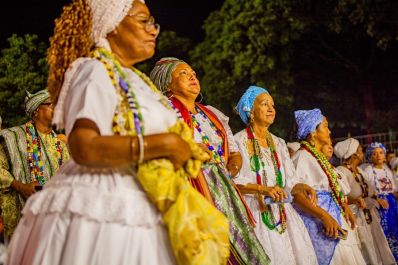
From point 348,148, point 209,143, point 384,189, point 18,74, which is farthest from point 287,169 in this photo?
point 18,74

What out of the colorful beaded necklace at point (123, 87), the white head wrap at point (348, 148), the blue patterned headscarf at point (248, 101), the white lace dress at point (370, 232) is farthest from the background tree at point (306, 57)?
the colorful beaded necklace at point (123, 87)

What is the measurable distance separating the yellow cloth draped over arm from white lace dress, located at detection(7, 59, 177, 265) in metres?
0.09

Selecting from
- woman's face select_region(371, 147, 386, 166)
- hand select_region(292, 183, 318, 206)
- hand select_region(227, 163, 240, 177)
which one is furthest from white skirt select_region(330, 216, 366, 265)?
woman's face select_region(371, 147, 386, 166)

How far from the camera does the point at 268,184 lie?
6328 millimetres

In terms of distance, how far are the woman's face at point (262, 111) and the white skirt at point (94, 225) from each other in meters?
3.91

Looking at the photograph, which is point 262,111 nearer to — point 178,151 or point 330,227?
point 330,227

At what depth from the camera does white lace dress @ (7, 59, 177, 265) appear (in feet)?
9.07

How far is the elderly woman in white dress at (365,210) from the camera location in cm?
1147

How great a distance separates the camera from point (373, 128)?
2716cm

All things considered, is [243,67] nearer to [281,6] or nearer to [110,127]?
[281,6]

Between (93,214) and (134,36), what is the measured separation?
104 centimetres

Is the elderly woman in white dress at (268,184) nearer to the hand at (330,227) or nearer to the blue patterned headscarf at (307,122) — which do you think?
the hand at (330,227)

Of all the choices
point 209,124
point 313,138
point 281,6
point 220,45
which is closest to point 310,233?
point 313,138

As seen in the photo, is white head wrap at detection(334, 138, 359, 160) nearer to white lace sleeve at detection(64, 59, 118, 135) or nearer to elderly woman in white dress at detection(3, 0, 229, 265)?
elderly woman in white dress at detection(3, 0, 229, 265)
